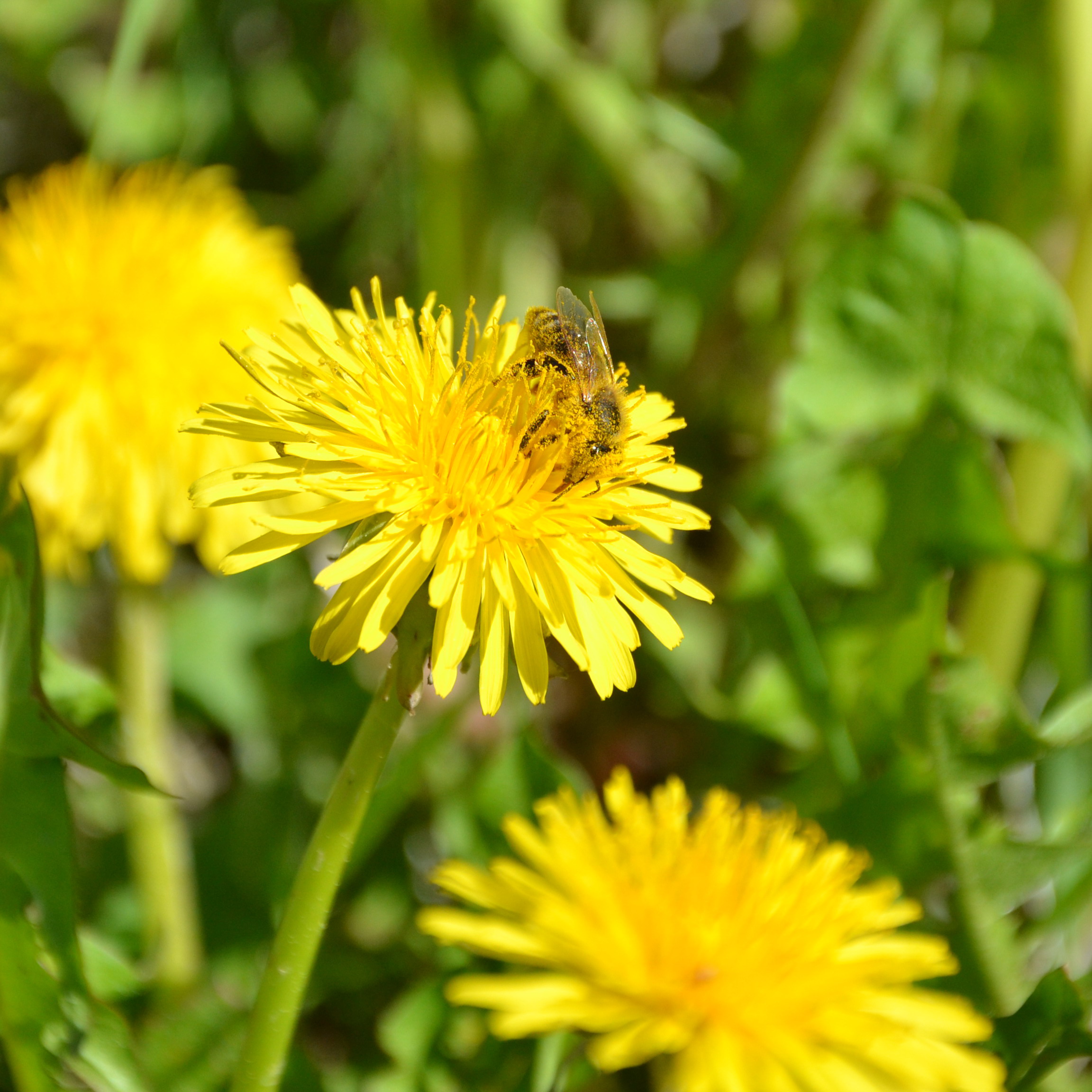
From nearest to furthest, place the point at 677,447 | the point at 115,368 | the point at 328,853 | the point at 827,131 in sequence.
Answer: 1. the point at 328,853
2. the point at 115,368
3. the point at 827,131
4. the point at 677,447

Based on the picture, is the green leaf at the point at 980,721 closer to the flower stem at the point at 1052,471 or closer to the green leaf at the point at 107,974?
the flower stem at the point at 1052,471

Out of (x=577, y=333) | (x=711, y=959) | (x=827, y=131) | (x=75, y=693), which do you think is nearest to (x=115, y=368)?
(x=75, y=693)

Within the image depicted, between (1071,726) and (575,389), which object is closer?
(575,389)

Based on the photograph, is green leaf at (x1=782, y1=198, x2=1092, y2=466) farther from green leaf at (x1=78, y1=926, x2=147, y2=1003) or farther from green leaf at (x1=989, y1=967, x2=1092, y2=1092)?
green leaf at (x1=78, y1=926, x2=147, y2=1003)

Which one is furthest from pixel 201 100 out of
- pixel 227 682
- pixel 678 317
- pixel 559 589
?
pixel 559 589

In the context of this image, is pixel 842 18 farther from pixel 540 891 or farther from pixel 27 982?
pixel 27 982

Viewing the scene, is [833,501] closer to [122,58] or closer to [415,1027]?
[415,1027]

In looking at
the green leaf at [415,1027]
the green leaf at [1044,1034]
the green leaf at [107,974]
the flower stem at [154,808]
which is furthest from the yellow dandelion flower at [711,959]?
the flower stem at [154,808]
